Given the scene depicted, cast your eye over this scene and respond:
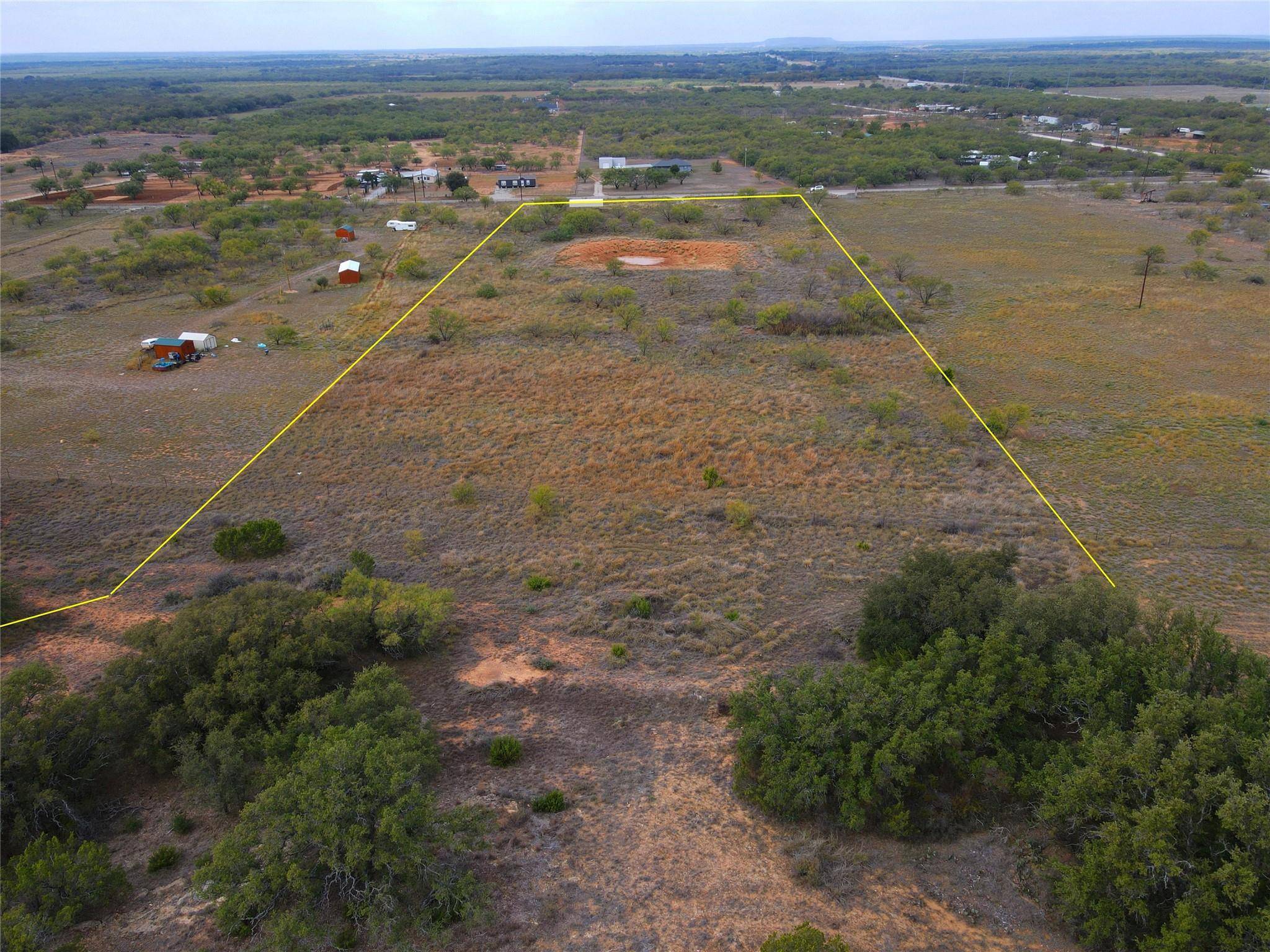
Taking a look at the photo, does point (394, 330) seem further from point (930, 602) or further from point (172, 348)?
point (930, 602)

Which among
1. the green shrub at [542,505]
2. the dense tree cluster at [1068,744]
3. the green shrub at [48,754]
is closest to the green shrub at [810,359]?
the green shrub at [542,505]

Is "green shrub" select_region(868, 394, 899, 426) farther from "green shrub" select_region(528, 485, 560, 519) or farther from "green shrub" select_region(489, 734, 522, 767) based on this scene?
"green shrub" select_region(489, 734, 522, 767)

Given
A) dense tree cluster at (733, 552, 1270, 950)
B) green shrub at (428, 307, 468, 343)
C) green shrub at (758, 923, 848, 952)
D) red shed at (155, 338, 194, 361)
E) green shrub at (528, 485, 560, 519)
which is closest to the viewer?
green shrub at (758, 923, 848, 952)

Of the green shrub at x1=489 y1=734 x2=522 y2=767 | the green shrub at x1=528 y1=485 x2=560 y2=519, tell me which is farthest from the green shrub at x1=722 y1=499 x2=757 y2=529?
the green shrub at x1=489 y1=734 x2=522 y2=767

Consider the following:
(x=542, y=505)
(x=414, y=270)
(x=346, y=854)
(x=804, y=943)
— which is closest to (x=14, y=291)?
(x=414, y=270)

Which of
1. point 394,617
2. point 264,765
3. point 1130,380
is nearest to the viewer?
point 264,765

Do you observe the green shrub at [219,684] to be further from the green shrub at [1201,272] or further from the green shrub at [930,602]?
the green shrub at [1201,272]
